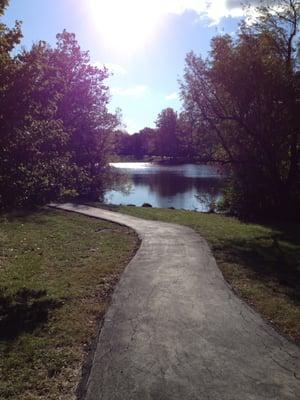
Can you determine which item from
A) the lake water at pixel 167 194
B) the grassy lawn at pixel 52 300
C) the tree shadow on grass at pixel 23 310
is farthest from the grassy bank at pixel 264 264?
the lake water at pixel 167 194

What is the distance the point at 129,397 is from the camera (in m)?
3.77

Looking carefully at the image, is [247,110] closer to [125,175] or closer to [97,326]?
[97,326]

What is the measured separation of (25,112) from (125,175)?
79.2ft

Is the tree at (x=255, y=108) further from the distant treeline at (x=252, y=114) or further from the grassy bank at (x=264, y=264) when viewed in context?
the grassy bank at (x=264, y=264)

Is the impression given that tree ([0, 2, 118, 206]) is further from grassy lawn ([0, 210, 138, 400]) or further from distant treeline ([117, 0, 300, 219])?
distant treeline ([117, 0, 300, 219])

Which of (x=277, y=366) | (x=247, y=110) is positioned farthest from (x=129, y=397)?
(x=247, y=110)

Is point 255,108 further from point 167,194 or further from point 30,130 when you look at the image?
point 167,194

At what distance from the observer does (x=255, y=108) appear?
16.6 meters

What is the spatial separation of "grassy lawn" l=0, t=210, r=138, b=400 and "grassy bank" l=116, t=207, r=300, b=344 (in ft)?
6.96

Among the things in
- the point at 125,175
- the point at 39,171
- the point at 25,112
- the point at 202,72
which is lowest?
the point at 125,175

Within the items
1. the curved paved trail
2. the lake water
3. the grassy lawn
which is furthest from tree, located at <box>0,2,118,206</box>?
the lake water

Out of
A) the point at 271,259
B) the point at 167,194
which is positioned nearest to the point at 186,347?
the point at 271,259

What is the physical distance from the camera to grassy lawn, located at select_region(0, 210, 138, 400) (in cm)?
415

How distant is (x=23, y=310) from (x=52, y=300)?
0.51 metres
